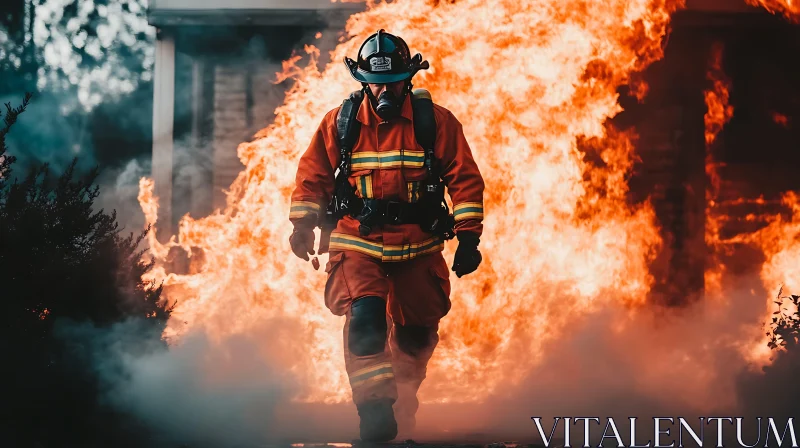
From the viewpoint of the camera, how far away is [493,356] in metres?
7.79

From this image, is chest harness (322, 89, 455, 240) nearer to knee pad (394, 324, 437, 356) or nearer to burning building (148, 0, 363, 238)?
knee pad (394, 324, 437, 356)

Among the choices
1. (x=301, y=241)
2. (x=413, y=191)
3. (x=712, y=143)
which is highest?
(x=712, y=143)

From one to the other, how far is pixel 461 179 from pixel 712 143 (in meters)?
5.02

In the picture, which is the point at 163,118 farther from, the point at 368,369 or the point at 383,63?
the point at 368,369

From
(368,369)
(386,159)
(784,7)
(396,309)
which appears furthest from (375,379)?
(784,7)

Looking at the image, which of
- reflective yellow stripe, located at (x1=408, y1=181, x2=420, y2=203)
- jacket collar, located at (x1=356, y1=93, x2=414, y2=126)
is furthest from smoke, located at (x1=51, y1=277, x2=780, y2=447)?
jacket collar, located at (x1=356, y1=93, x2=414, y2=126)

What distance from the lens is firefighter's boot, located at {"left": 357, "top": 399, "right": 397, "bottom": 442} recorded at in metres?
5.07

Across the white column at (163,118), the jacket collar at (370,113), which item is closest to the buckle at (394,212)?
the jacket collar at (370,113)

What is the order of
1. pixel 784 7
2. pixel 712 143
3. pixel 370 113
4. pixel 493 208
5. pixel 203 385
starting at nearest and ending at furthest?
1. pixel 370 113
2. pixel 203 385
3. pixel 493 208
4. pixel 784 7
5. pixel 712 143

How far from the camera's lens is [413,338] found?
5.83 m

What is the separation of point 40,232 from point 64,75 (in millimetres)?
8020

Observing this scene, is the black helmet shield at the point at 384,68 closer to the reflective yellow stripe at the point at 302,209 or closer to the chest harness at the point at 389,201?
the chest harness at the point at 389,201

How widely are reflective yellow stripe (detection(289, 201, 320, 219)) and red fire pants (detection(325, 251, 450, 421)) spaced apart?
299 millimetres

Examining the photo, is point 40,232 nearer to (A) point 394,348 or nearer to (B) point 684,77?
(A) point 394,348
